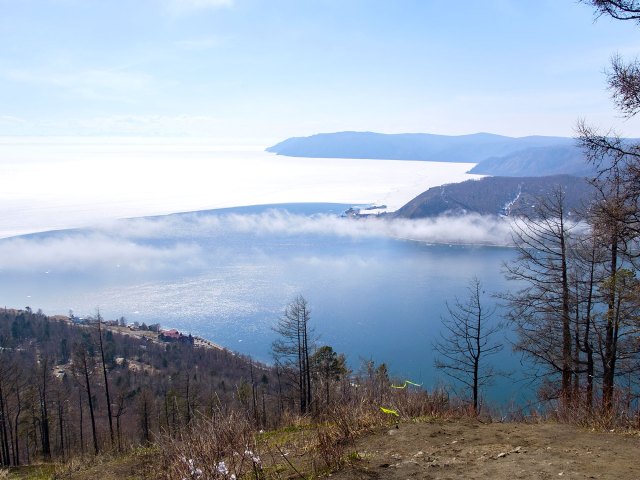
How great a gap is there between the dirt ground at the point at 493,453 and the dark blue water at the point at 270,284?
16393mm

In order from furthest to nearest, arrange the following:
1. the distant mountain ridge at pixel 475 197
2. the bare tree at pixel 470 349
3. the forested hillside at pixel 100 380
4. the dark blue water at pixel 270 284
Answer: the distant mountain ridge at pixel 475 197 → the dark blue water at pixel 270 284 → the forested hillside at pixel 100 380 → the bare tree at pixel 470 349

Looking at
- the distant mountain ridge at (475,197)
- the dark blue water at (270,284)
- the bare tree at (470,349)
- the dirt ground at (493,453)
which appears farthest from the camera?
the distant mountain ridge at (475,197)

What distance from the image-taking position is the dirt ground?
2.93 metres

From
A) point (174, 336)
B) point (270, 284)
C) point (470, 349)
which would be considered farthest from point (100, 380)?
point (470, 349)

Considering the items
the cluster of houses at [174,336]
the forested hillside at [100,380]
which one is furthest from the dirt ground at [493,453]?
the cluster of houses at [174,336]

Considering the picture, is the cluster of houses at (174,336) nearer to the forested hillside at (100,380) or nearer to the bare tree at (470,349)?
the forested hillside at (100,380)

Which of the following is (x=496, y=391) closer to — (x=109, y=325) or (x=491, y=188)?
(x=109, y=325)

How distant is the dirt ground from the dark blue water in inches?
645

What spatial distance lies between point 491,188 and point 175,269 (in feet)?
221

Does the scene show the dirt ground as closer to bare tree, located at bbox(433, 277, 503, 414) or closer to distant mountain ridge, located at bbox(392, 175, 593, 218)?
bare tree, located at bbox(433, 277, 503, 414)

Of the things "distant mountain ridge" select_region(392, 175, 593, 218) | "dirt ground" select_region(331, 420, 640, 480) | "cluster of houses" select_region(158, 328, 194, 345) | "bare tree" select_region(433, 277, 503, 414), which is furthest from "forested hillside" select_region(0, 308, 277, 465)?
"distant mountain ridge" select_region(392, 175, 593, 218)

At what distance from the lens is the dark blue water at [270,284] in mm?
33181

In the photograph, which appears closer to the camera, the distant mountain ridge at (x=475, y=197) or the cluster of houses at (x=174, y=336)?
the cluster of houses at (x=174, y=336)

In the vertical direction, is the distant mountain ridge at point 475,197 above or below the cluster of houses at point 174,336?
above
